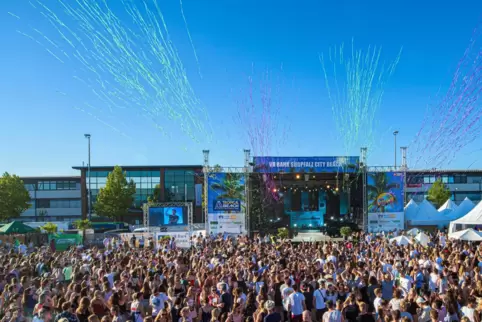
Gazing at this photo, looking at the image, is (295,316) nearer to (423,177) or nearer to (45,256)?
(45,256)

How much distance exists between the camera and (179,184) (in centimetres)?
5803

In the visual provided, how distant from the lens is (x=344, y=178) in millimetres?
31234

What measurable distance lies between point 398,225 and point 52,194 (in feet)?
154

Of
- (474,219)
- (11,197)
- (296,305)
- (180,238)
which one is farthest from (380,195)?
(11,197)

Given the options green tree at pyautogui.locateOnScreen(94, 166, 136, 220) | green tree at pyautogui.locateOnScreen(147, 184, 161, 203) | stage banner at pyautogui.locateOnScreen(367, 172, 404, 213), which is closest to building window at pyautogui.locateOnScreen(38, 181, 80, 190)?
green tree at pyautogui.locateOnScreen(94, 166, 136, 220)

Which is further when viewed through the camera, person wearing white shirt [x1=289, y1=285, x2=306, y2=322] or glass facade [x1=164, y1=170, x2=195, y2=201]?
glass facade [x1=164, y1=170, x2=195, y2=201]

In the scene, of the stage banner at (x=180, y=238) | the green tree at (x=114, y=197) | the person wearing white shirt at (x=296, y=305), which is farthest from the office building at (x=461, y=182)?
the person wearing white shirt at (x=296, y=305)

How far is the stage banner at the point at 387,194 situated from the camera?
29.6 metres

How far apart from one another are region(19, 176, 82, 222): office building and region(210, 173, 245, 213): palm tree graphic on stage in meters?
35.7

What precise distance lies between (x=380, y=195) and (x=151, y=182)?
36.1 m

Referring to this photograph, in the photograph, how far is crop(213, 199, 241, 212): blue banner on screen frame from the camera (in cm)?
2945

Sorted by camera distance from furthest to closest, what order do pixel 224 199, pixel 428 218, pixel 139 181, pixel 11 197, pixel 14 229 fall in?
pixel 139 181 < pixel 11 197 < pixel 428 218 < pixel 224 199 < pixel 14 229

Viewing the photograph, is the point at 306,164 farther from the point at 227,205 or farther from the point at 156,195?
the point at 156,195

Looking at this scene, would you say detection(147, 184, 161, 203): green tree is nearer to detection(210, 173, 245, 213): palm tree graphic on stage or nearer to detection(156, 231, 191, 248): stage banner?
detection(210, 173, 245, 213): palm tree graphic on stage
